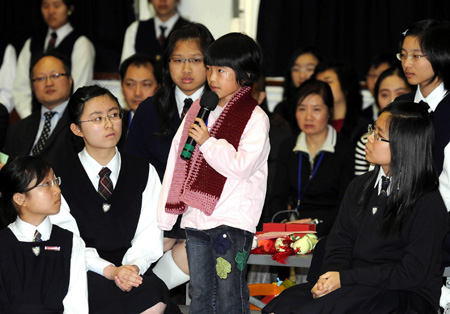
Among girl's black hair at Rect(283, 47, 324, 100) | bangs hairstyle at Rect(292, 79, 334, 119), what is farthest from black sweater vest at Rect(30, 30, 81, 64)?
bangs hairstyle at Rect(292, 79, 334, 119)

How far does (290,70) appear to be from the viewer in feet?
17.6

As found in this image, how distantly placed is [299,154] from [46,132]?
1548mm

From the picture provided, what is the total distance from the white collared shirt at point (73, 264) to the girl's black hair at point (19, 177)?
0.09 meters

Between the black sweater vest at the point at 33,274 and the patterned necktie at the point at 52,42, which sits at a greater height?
the patterned necktie at the point at 52,42

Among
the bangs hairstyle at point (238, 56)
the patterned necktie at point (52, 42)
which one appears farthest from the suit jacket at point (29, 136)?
the bangs hairstyle at point (238, 56)

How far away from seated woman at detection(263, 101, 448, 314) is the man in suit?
2104mm

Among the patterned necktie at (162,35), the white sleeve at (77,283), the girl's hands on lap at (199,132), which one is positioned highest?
the patterned necktie at (162,35)

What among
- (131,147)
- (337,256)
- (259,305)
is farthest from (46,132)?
(337,256)

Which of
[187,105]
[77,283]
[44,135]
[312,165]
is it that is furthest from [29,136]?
[77,283]

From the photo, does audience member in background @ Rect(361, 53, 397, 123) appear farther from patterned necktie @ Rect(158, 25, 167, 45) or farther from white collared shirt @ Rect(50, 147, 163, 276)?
white collared shirt @ Rect(50, 147, 163, 276)

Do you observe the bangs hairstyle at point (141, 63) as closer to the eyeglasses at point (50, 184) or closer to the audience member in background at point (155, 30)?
the audience member in background at point (155, 30)

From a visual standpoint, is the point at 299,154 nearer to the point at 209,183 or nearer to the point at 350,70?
the point at 350,70

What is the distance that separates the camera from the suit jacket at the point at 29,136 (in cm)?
445

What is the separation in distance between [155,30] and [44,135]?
155 centimetres
